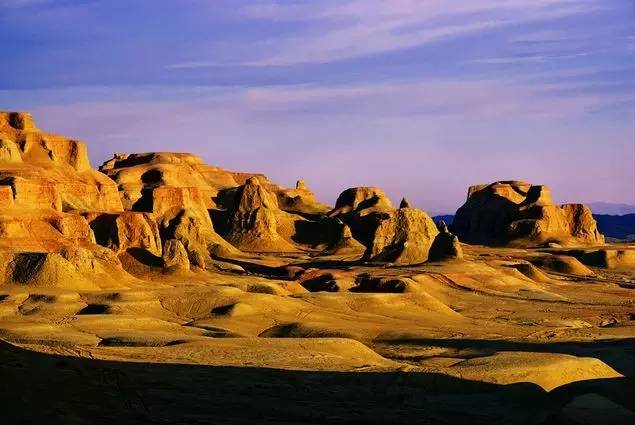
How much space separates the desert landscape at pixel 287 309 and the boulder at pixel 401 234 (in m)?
0.15

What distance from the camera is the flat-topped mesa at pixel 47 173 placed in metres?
75.0

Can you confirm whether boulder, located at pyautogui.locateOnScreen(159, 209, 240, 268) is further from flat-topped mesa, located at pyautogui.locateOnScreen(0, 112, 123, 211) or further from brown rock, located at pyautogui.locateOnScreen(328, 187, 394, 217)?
brown rock, located at pyautogui.locateOnScreen(328, 187, 394, 217)

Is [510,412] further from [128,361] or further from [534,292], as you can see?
[534,292]

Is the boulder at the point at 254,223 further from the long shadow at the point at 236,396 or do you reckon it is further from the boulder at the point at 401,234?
the long shadow at the point at 236,396

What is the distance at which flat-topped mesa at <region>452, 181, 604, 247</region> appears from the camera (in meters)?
127

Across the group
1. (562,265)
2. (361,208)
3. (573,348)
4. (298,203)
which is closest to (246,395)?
(573,348)

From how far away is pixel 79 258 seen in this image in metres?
62.1

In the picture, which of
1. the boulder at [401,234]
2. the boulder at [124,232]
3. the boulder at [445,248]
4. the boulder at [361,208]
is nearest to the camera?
the boulder at [124,232]

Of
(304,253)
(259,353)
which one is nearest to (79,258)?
(259,353)

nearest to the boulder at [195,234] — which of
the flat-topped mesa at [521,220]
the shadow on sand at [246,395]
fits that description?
the flat-topped mesa at [521,220]

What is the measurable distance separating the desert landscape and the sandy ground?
0.39ft

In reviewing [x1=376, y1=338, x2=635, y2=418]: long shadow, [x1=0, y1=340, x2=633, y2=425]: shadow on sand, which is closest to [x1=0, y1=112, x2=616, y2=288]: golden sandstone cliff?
[x1=376, y1=338, x2=635, y2=418]: long shadow

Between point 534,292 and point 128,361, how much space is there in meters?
49.6

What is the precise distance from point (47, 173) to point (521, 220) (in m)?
67.1
